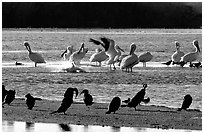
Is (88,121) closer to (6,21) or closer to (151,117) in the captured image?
(151,117)

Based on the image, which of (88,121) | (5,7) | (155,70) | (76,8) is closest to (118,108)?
(88,121)

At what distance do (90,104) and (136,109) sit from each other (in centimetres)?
83

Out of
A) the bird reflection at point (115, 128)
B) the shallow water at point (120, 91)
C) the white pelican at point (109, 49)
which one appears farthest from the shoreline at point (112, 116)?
the white pelican at point (109, 49)

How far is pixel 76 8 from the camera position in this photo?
92.5ft

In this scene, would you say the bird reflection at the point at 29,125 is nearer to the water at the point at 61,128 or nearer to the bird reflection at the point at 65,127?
the water at the point at 61,128

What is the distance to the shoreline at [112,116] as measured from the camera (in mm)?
8961

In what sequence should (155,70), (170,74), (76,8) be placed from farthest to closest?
(76,8) → (155,70) → (170,74)

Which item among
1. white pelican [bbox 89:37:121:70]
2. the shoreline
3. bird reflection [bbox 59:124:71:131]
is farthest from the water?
white pelican [bbox 89:37:121:70]

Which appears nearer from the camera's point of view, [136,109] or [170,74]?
[136,109]

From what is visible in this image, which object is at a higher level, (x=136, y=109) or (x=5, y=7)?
(x=5, y=7)

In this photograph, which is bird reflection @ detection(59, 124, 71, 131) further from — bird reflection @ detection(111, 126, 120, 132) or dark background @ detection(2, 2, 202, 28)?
dark background @ detection(2, 2, 202, 28)

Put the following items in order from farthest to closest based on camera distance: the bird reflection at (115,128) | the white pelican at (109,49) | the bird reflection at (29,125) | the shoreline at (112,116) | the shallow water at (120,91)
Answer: the white pelican at (109,49) < the shallow water at (120,91) < the shoreline at (112,116) < the bird reflection at (29,125) < the bird reflection at (115,128)

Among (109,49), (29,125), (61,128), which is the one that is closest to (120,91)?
(29,125)

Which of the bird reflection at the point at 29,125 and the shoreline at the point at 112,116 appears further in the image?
the shoreline at the point at 112,116
